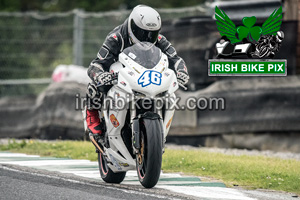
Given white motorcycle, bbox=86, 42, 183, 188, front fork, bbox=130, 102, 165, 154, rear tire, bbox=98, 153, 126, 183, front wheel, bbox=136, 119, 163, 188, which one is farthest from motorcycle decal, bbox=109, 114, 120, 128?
rear tire, bbox=98, 153, 126, 183

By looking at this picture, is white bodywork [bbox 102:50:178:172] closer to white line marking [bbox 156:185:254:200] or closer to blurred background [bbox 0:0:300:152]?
white line marking [bbox 156:185:254:200]

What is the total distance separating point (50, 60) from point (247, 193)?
9.48 m

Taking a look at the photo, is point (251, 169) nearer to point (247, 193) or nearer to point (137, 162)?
point (247, 193)

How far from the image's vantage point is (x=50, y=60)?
15.8m

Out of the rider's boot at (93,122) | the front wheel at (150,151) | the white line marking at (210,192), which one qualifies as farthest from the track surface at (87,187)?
the rider's boot at (93,122)

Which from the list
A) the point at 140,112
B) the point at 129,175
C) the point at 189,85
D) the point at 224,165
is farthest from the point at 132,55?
the point at 189,85

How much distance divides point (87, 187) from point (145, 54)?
4.94 ft

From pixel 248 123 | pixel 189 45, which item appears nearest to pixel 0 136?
pixel 189 45

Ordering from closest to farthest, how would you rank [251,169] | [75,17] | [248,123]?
[251,169], [248,123], [75,17]

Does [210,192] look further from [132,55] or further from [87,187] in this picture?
[132,55]

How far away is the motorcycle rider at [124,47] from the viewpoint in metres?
7.22

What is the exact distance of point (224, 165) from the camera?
8797 mm

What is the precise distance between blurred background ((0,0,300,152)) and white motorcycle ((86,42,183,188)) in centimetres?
427

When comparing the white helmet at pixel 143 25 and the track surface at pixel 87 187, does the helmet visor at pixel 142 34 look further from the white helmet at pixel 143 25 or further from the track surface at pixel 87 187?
the track surface at pixel 87 187
